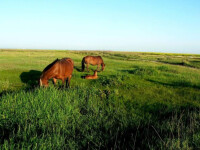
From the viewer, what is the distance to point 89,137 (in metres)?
4.30

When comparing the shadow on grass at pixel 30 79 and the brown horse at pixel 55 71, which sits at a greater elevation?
the brown horse at pixel 55 71

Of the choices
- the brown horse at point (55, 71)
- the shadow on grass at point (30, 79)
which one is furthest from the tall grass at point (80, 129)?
the shadow on grass at point (30, 79)

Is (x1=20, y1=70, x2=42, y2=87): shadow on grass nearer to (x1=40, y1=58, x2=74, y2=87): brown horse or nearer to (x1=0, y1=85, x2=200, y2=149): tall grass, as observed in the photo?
(x1=40, y1=58, x2=74, y2=87): brown horse

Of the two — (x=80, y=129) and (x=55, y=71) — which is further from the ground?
(x=55, y=71)

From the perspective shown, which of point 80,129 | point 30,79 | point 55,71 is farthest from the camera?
point 30,79

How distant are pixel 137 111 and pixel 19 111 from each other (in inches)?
171

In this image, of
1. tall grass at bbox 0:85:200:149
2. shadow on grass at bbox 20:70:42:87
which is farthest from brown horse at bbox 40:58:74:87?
shadow on grass at bbox 20:70:42:87

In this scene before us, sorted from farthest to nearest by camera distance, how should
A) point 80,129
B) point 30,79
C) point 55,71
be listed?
point 30,79, point 55,71, point 80,129

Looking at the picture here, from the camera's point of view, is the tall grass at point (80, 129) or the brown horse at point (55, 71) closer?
the tall grass at point (80, 129)

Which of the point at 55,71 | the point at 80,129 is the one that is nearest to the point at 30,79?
the point at 55,71

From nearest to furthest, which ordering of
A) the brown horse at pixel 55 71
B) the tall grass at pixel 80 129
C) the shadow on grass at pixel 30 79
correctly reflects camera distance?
the tall grass at pixel 80 129 < the brown horse at pixel 55 71 < the shadow on grass at pixel 30 79

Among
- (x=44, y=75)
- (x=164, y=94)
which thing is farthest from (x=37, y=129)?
(x=164, y=94)

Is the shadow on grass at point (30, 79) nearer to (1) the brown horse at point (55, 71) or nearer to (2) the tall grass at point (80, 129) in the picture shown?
(1) the brown horse at point (55, 71)

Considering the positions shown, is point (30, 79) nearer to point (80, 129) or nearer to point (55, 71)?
point (55, 71)
